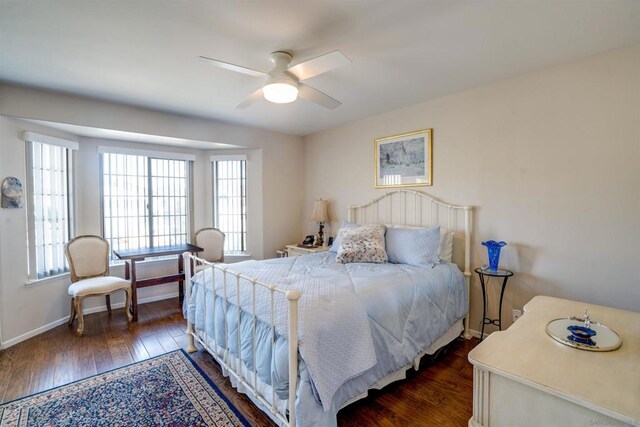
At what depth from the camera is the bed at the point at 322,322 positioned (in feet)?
4.93

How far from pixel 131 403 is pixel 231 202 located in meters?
3.13

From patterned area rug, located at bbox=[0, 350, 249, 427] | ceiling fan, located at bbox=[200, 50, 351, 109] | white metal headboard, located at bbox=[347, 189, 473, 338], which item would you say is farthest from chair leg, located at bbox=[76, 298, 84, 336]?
white metal headboard, located at bbox=[347, 189, 473, 338]

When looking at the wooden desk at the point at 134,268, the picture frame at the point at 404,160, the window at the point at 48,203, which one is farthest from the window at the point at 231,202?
the picture frame at the point at 404,160

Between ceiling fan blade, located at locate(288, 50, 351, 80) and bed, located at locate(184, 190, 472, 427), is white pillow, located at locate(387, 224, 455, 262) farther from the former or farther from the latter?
ceiling fan blade, located at locate(288, 50, 351, 80)

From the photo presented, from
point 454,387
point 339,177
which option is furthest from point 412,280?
point 339,177

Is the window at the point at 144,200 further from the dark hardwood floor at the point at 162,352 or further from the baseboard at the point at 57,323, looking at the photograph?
the dark hardwood floor at the point at 162,352

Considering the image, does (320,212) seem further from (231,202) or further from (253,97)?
(253,97)

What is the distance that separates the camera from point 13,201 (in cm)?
280

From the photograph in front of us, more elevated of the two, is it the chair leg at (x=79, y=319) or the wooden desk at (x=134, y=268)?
the wooden desk at (x=134, y=268)

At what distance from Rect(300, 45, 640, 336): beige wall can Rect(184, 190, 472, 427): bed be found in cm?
37

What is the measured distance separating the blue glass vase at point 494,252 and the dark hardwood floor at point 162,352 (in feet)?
2.69

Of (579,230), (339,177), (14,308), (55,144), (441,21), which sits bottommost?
(14,308)

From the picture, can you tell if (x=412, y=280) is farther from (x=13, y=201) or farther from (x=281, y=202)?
(x=13, y=201)

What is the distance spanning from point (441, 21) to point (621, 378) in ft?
6.40
